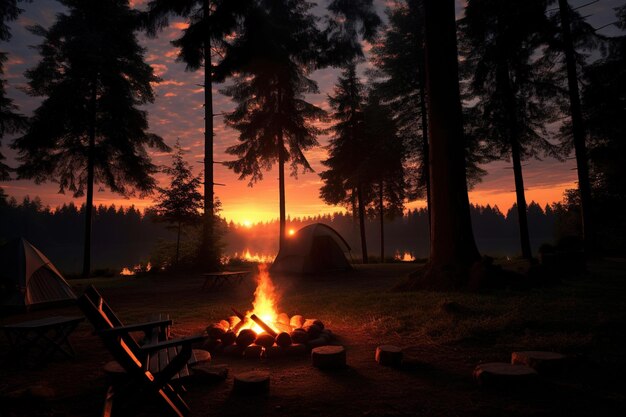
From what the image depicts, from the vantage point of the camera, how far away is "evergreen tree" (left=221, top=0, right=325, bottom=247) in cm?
1766

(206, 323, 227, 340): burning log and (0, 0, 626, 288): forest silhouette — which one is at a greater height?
(0, 0, 626, 288): forest silhouette

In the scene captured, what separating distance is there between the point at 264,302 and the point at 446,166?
575 centimetres

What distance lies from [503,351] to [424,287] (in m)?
4.39

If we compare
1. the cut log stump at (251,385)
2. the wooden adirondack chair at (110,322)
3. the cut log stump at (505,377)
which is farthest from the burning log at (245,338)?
the cut log stump at (505,377)

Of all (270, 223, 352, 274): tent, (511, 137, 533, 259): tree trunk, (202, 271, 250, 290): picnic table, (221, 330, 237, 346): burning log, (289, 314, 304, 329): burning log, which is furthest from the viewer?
(511, 137, 533, 259): tree trunk

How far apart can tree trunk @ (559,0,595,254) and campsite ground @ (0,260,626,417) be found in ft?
20.7

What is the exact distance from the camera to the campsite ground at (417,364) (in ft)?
10.8

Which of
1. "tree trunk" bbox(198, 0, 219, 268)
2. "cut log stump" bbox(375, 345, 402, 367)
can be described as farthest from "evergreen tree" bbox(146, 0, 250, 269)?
"cut log stump" bbox(375, 345, 402, 367)

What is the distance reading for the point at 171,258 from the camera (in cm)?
1862

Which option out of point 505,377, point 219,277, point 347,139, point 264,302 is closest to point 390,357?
point 505,377

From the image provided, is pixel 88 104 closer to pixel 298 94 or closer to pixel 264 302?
pixel 298 94

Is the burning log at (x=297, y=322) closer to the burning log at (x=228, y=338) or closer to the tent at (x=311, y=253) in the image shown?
the burning log at (x=228, y=338)

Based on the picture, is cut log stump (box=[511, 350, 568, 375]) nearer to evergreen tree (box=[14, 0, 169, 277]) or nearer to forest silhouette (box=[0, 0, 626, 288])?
forest silhouette (box=[0, 0, 626, 288])

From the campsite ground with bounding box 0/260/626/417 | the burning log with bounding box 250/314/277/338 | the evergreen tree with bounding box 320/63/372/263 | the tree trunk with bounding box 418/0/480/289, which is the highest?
the evergreen tree with bounding box 320/63/372/263
